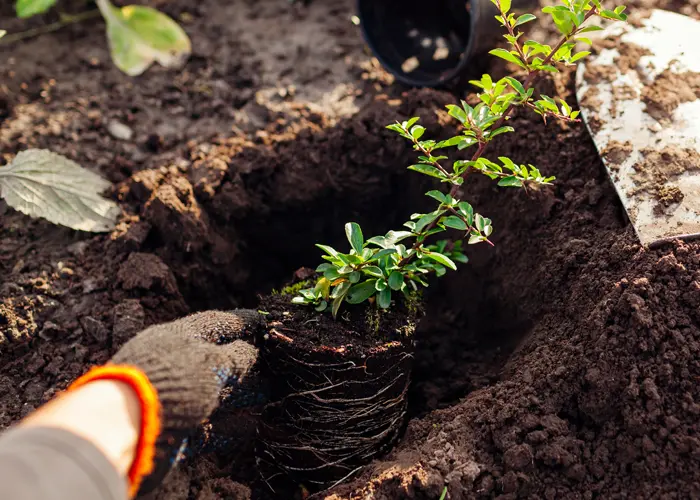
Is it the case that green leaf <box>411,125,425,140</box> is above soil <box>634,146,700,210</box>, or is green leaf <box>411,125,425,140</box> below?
above

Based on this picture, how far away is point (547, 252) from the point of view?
1.96 m

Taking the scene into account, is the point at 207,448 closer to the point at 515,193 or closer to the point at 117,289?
the point at 117,289

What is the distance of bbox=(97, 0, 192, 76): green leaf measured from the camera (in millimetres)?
2594

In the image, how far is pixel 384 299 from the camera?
5.55ft

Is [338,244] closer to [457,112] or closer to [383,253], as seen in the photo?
[383,253]

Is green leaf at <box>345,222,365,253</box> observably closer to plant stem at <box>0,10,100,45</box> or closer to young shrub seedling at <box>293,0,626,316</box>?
young shrub seedling at <box>293,0,626,316</box>

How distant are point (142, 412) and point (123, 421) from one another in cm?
5

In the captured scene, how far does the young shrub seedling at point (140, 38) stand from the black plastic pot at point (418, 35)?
0.81 meters

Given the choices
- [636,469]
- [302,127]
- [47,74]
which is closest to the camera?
[636,469]

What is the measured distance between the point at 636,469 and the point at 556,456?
189mm

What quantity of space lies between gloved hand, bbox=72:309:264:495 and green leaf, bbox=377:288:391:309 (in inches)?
15.6

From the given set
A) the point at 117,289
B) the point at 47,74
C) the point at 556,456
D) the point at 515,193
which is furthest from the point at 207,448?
the point at 47,74

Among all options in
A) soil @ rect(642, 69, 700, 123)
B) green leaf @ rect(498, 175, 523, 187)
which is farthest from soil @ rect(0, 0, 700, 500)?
green leaf @ rect(498, 175, 523, 187)

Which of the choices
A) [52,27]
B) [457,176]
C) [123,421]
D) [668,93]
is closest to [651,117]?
[668,93]
